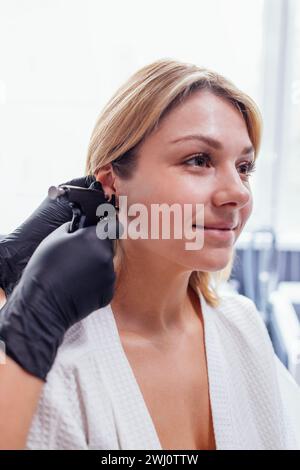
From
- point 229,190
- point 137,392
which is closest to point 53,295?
point 137,392

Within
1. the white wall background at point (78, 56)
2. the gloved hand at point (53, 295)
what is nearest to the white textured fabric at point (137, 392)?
the gloved hand at point (53, 295)

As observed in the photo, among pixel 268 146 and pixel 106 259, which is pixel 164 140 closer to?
pixel 106 259

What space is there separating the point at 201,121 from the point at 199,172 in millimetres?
96

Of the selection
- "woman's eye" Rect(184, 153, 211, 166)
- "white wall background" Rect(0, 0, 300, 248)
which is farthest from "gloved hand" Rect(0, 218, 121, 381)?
"white wall background" Rect(0, 0, 300, 248)

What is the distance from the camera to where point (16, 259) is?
41.5 inches

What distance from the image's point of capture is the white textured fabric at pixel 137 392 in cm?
78

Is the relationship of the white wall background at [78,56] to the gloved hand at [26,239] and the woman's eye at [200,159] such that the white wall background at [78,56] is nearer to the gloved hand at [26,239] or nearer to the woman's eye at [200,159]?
the gloved hand at [26,239]

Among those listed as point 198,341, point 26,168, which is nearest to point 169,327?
point 198,341

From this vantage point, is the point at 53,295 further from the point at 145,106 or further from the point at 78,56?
the point at 78,56

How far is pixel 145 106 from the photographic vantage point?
2.93 feet

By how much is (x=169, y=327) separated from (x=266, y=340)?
256 millimetres

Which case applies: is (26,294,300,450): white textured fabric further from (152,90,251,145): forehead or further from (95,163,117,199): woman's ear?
(152,90,251,145): forehead

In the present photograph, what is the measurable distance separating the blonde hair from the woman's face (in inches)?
0.8

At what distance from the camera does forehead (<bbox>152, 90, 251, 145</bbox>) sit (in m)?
0.86
